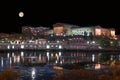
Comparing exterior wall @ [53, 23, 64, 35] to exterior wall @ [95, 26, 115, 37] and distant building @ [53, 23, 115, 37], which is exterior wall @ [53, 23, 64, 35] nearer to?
distant building @ [53, 23, 115, 37]

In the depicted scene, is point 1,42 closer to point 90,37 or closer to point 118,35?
point 90,37

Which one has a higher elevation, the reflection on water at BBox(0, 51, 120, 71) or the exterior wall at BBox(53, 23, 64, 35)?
the exterior wall at BBox(53, 23, 64, 35)

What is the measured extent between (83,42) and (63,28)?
15.7 m

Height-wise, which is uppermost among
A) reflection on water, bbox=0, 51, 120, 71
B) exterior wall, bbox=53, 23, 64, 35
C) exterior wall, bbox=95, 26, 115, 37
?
exterior wall, bbox=53, 23, 64, 35

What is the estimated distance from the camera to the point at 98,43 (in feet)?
264

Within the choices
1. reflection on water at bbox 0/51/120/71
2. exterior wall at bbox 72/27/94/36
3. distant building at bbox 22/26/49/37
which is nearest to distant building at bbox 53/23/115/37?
exterior wall at bbox 72/27/94/36

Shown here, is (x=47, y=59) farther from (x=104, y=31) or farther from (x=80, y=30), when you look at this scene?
(x=104, y=31)

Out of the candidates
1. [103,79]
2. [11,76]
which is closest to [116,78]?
[103,79]

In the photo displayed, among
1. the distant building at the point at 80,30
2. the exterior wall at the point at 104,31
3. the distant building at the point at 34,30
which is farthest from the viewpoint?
the distant building at the point at 34,30

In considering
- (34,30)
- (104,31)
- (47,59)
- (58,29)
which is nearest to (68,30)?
(58,29)

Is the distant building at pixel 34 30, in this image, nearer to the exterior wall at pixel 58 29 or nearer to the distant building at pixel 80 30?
the exterior wall at pixel 58 29

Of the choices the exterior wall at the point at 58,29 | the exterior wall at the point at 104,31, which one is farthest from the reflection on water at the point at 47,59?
the exterior wall at the point at 58,29

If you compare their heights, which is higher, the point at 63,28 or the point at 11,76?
the point at 63,28

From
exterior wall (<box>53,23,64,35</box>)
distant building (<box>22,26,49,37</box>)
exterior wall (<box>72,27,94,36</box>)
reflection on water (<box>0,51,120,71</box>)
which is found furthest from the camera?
distant building (<box>22,26,49,37</box>)
